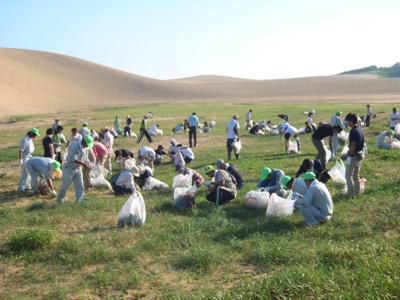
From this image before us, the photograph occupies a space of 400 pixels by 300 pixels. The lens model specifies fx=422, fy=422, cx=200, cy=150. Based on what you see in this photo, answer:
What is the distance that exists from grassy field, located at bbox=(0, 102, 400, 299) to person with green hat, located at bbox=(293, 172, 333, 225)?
0.14 meters

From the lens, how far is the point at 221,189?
7.74 metres

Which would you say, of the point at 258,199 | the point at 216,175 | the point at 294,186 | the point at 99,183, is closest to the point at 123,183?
the point at 99,183

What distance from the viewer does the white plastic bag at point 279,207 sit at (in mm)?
6703

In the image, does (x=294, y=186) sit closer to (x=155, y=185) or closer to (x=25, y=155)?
(x=155, y=185)

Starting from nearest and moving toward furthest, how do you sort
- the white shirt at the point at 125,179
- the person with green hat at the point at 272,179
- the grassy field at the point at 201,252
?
the grassy field at the point at 201,252, the person with green hat at the point at 272,179, the white shirt at the point at 125,179

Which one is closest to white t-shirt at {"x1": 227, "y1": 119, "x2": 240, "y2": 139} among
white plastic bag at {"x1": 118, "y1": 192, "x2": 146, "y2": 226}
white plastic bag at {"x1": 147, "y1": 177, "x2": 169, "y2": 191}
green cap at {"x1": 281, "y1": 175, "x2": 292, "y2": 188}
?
white plastic bag at {"x1": 147, "y1": 177, "x2": 169, "y2": 191}

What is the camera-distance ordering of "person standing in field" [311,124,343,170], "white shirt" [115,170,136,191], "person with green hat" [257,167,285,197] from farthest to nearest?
"person standing in field" [311,124,343,170] → "white shirt" [115,170,136,191] → "person with green hat" [257,167,285,197]

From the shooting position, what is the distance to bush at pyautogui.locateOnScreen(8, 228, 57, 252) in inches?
234

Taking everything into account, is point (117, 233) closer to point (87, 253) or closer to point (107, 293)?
point (87, 253)

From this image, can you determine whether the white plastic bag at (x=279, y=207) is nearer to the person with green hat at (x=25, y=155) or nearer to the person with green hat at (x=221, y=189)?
the person with green hat at (x=221, y=189)

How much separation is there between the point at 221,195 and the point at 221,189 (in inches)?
4.4

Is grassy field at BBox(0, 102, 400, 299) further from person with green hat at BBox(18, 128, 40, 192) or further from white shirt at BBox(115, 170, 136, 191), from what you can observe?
person with green hat at BBox(18, 128, 40, 192)

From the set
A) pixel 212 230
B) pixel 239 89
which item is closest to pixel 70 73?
pixel 239 89

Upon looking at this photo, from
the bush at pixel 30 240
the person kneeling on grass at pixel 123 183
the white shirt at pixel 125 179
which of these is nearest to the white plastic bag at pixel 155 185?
the person kneeling on grass at pixel 123 183
